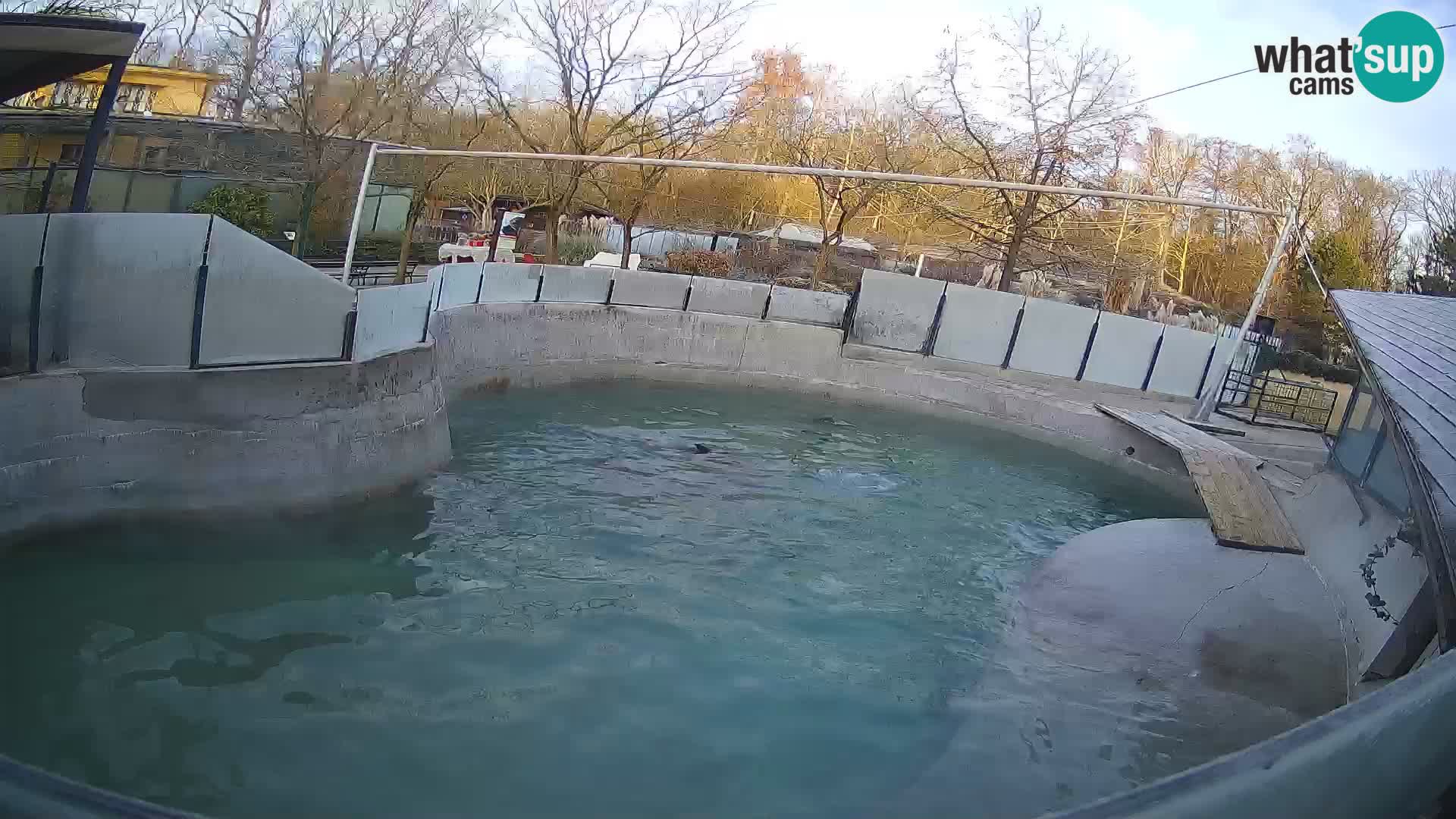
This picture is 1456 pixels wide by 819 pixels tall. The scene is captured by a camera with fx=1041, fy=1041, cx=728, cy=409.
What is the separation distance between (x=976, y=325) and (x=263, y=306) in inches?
630

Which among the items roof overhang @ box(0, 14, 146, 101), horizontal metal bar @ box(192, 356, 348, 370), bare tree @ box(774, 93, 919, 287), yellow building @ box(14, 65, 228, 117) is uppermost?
bare tree @ box(774, 93, 919, 287)

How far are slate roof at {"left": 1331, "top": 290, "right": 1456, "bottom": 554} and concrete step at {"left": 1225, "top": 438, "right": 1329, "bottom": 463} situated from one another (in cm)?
355

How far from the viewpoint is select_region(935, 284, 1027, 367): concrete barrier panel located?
75.8 feet

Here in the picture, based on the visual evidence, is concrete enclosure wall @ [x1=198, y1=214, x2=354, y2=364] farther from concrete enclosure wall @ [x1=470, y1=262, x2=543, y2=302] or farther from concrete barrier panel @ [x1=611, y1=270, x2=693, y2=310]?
concrete barrier panel @ [x1=611, y1=270, x2=693, y2=310]

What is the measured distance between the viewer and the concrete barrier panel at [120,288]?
31.6 feet

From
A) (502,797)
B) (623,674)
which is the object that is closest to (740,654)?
(623,674)

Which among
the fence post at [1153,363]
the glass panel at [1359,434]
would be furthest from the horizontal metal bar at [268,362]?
the fence post at [1153,363]

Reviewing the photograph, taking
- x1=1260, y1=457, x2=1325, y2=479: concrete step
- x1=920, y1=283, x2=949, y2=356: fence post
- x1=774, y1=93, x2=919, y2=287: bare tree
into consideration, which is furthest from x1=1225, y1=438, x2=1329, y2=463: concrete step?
x1=774, y1=93, x2=919, y2=287: bare tree

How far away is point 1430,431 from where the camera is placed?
6957 millimetres

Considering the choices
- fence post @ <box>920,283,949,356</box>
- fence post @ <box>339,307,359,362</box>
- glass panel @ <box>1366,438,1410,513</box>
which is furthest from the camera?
fence post @ <box>920,283,949,356</box>

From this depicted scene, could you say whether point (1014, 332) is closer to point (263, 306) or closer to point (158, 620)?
point (263, 306)

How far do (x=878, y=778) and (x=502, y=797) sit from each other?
2642 millimetres

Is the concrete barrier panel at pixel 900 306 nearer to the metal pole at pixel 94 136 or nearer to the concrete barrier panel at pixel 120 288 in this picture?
the metal pole at pixel 94 136

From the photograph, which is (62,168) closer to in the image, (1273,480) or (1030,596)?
(1030,596)
